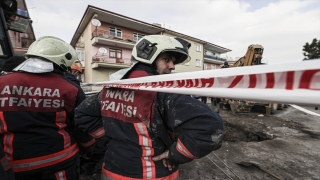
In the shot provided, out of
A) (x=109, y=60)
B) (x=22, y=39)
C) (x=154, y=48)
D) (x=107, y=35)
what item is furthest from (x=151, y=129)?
(x=22, y=39)

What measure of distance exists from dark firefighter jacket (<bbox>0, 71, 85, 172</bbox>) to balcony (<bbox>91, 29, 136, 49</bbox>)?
15.8m

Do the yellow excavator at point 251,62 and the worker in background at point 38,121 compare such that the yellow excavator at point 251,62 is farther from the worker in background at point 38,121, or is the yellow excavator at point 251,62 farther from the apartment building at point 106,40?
the apartment building at point 106,40

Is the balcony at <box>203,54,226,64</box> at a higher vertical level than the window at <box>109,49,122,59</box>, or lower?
higher

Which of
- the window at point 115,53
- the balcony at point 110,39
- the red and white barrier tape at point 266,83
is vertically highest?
the balcony at point 110,39

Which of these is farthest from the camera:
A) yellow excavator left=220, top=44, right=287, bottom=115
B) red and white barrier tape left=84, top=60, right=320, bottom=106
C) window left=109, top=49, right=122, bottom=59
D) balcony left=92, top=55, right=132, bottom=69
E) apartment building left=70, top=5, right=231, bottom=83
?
window left=109, top=49, right=122, bottom=59

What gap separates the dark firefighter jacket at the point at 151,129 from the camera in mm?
1026

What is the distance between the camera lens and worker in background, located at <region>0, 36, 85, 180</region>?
4.60 ft

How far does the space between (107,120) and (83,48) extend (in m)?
20.6

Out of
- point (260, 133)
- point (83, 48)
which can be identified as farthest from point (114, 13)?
point (260, 133)

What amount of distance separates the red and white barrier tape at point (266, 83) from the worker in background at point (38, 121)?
4.56ft

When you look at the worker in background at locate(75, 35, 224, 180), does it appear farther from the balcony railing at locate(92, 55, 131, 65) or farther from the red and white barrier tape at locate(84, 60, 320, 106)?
the balcony railing at locate(92, 55, 131, 65)

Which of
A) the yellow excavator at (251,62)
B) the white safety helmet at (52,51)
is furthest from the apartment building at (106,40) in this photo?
the white safety helmet at (52,51)

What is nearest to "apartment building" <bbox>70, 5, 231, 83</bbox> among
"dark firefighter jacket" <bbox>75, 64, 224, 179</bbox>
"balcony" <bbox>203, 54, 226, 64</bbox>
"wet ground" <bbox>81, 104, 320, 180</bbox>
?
"balcony" <bbox>203, 54, 226, 64</bbox>

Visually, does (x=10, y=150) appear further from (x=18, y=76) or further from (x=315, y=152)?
(x=315, y=152)
